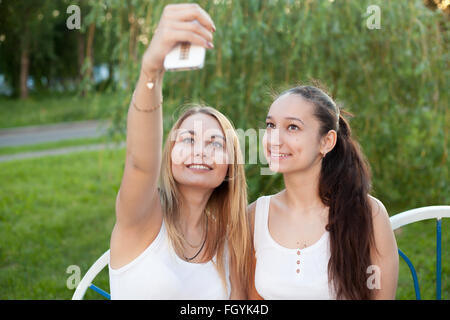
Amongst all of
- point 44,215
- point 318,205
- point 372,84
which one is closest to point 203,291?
point 318,205

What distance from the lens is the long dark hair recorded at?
63.7 inches

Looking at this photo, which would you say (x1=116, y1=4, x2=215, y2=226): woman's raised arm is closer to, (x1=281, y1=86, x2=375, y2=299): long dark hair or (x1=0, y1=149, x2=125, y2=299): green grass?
(x1=281, y1=86, x2=375, y2=299): long dark hair

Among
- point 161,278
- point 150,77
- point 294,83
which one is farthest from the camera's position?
point 294,83

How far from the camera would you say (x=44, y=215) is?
5016mm

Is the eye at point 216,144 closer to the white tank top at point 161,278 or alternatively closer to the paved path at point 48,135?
the white tank top at point 161,278

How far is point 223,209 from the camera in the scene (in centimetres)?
185

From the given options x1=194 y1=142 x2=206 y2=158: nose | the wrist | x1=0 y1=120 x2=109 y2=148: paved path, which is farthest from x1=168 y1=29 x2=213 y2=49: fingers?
x1=0 y1=120 x2=109 y2=148: paved path

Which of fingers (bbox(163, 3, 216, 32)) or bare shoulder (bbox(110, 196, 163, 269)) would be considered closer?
fingers (bbox(163, 3, 216, 32))

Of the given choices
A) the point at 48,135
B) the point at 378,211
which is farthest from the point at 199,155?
the point at 48,135

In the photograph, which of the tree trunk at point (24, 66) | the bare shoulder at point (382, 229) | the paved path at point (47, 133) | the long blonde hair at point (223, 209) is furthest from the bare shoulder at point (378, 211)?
the tree trunk at point (24, 66)

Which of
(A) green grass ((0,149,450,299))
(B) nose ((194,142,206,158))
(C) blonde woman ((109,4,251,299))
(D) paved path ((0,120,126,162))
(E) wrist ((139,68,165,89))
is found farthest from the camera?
(D) paved path ((0,120,126,162))

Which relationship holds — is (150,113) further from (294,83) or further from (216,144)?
(294,83)

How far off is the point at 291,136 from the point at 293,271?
0.48 m
